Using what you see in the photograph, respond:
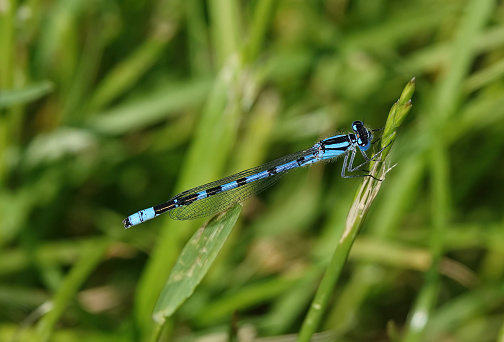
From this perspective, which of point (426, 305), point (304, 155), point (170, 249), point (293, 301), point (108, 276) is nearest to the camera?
point (426, 305)

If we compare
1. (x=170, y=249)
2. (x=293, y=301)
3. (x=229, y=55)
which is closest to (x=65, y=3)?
(x=229, y=55)

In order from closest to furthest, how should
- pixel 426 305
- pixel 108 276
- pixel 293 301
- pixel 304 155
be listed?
pixel 426 305
pixel 293 301
pixel 304 155
pixel 108 276

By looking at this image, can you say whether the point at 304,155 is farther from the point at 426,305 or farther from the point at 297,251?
the point at 426,305

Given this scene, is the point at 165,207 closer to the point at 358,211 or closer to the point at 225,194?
the point at 225,194

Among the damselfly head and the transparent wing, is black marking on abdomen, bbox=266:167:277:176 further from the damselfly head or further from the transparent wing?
the damselfly head

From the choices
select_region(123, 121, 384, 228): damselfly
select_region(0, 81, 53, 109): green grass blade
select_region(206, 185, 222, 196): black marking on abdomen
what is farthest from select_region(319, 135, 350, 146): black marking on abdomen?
select_region(0, 81, 53, 109): green grass blade

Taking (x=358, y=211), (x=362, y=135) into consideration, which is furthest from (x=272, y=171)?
(x=358, y=211)
